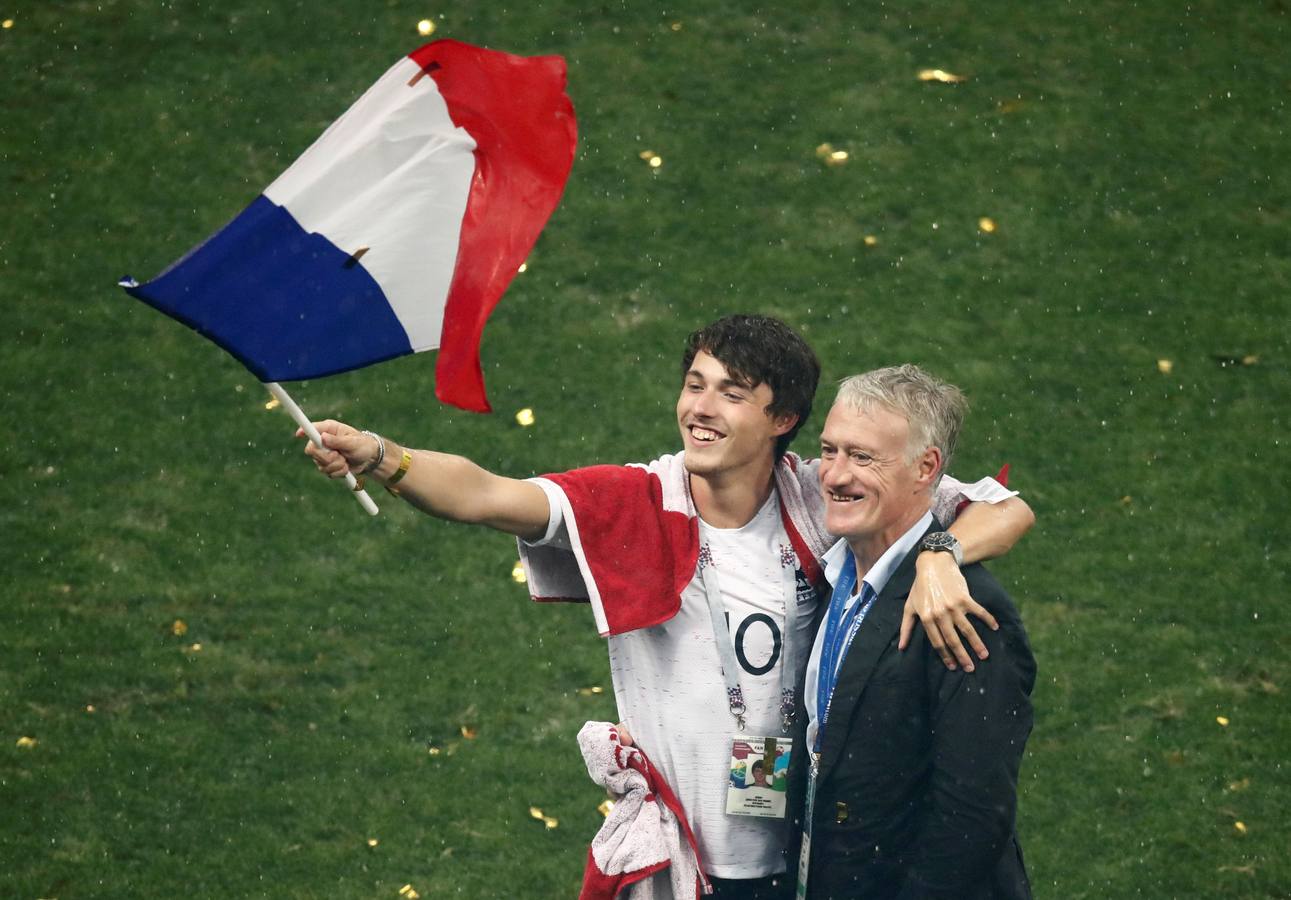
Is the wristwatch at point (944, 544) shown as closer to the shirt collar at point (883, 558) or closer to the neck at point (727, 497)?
the shirt collar at point (883, 558)

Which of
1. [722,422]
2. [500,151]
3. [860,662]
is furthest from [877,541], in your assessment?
[500,151]

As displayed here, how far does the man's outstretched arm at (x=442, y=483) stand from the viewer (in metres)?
3.31

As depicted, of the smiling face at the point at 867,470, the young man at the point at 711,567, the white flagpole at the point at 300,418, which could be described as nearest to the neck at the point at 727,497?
the young man at the point at 711,567

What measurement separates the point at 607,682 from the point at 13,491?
271cm

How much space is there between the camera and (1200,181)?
334 inches

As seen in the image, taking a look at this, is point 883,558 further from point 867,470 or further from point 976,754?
point 976,754

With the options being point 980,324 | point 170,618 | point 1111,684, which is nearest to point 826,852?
point 1111,684

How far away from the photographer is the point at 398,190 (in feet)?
12.0

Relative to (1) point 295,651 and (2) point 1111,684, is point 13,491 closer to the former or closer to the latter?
(1) point 295,651

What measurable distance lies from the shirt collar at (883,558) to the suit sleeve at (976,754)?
0.20 meters

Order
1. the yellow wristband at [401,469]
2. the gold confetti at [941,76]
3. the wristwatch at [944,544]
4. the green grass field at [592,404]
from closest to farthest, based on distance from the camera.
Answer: the yellow wristband at [401,469] → the wristwatch at [944,544] → the green grass field at [592,404] → the gold confetti at [941,76]

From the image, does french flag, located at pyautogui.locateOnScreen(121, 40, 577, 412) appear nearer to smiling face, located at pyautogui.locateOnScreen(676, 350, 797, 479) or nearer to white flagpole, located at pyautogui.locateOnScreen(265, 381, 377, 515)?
white flagpole, located at pyautogui.locateOnScreen(265, 381, 377, 515)

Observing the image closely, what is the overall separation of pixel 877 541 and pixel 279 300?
138 centimetres

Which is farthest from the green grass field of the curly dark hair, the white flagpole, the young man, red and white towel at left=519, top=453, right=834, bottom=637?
the white flagpole
